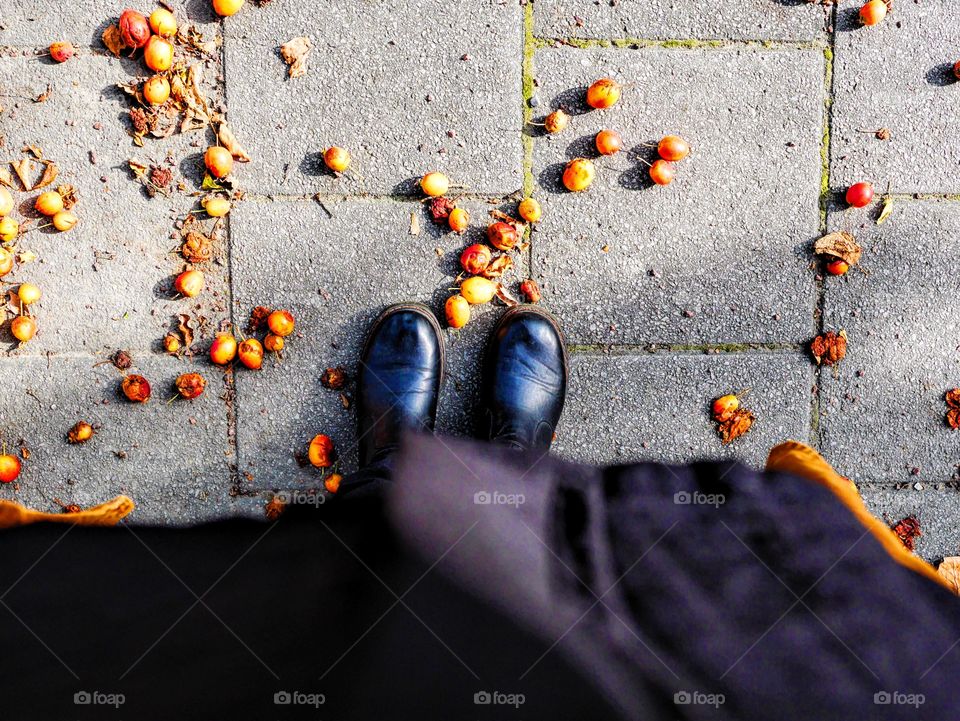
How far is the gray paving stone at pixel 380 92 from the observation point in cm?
240

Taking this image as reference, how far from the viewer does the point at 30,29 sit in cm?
239

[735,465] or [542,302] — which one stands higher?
[542,302]

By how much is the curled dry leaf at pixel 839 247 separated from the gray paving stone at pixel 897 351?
55 mm

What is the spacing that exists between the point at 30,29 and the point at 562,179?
201cm

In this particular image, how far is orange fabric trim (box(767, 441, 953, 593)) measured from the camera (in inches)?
65.6

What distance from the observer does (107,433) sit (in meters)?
2.48

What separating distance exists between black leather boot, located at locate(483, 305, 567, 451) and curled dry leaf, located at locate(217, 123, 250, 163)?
1124 mm

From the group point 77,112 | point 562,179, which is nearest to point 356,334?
point 562,179

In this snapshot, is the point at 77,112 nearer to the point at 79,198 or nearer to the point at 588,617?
the point at 79,198
